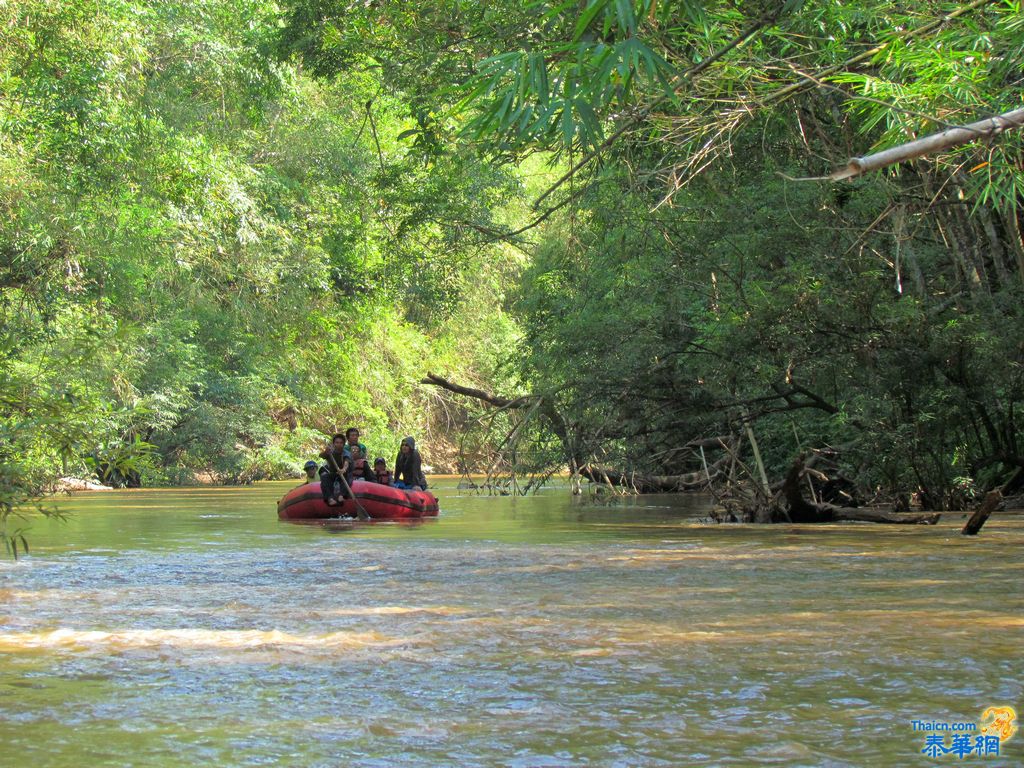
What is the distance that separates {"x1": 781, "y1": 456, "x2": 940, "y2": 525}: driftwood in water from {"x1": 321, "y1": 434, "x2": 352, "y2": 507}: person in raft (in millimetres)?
6265

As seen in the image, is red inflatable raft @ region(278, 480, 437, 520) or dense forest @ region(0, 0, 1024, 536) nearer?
dense forest @ region(0, 0, 1024, 536)

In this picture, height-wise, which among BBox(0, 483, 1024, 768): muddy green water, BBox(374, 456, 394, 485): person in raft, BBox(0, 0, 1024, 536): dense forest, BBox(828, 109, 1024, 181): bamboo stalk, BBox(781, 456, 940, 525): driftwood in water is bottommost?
BBox(0, 483, 1024, 768): muddy green water

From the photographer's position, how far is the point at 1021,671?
5484mm

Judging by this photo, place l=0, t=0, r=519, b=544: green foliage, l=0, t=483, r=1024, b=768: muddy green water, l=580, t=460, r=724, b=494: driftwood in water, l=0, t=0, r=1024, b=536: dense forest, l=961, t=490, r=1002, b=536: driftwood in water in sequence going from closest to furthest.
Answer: l=0, t=483, r=1024, b=768: muddy green water → l=0, t=0, r=1024, b=536: dense forest → l=961, t=490, r=1002, b=536: driftwood in water → l=0, t=0, r=519, b=544: green foliage → l=580, t=460, r=724, b=494: driftwood in water

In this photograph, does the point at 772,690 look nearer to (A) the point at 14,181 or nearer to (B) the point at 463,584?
(B) the point at 463,584

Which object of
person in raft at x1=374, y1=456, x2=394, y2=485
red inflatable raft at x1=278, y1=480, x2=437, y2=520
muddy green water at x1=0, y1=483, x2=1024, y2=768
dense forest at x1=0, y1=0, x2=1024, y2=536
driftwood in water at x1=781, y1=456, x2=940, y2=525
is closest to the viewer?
muddy green water at x1=0, y1=483, x2=1024, y2=768

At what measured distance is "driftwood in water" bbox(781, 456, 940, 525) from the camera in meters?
14.0

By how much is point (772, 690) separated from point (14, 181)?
556 inches

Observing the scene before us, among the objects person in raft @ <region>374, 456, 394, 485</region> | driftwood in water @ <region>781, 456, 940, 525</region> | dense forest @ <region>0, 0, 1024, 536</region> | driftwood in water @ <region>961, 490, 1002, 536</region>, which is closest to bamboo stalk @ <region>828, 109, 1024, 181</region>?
dense forest @ <region>0, 0, 1024, 536</region>

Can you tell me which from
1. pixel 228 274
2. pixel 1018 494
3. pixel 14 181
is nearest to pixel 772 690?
pixel 1018 494

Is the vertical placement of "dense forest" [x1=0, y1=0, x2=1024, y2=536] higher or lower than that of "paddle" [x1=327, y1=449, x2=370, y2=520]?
higher

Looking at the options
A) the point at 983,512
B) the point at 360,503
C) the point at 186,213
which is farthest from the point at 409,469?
the point at 983,512

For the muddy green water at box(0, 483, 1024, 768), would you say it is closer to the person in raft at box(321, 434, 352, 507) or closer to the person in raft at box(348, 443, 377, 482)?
the person in raft at box(321, 434, 352, 507)

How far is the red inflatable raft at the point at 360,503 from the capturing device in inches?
700
